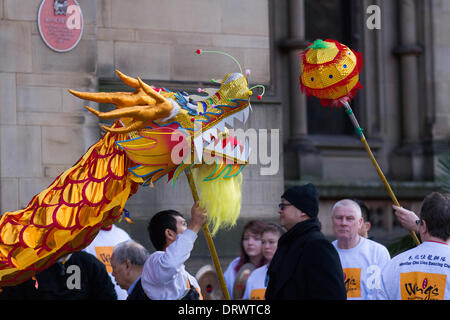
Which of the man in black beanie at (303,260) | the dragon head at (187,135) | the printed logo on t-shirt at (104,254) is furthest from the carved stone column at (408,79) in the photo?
the man in black beanie at (303,260)

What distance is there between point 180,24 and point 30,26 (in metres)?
1.50

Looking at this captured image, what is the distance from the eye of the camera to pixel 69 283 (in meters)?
6.85

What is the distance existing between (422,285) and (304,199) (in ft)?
2.95

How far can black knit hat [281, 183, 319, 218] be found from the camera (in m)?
5.85

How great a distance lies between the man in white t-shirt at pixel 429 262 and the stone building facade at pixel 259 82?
96.3 inches

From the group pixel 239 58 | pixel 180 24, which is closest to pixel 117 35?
pixel 180 24

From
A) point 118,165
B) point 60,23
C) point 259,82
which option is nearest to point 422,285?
point 118,165

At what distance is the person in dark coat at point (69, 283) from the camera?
261 inches

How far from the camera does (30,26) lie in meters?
8.52

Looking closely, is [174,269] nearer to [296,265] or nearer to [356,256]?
[296,265]

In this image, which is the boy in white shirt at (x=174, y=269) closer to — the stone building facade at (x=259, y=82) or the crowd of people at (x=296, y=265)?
the crowd of people at (x=296, y=265)

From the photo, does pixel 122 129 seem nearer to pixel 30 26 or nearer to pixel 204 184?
pixel 204 184

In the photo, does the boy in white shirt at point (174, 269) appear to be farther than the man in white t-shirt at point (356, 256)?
No

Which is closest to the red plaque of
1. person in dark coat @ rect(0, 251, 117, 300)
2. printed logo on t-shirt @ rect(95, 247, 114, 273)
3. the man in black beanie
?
printed logo on t-shirt @ rect(95, 247, 114, 273)
